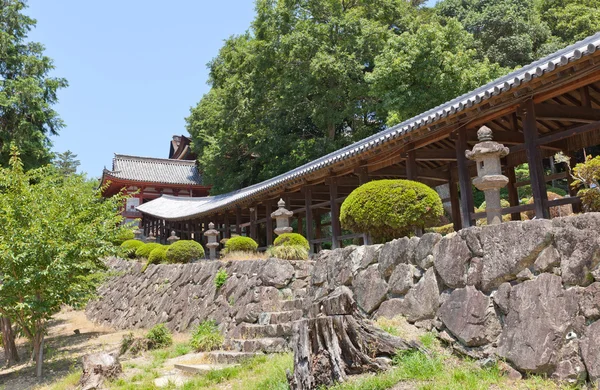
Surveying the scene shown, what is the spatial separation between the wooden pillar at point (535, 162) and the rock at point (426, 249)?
122 inches

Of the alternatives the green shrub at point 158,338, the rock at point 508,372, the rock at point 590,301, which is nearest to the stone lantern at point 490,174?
the rock at point 590,301

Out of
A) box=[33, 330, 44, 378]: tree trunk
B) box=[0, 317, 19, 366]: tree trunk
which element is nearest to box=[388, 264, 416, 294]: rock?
box=[33, 330, 44, 378]: tree trunk

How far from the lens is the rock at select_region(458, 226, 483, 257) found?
621cm

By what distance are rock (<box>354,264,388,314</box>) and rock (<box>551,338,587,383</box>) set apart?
9.26 feet

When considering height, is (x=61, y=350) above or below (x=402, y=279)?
below

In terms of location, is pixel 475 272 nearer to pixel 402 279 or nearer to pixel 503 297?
pixel 503 297

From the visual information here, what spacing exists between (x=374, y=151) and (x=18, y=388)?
9.79 m

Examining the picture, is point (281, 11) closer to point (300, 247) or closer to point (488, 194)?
point (300, 247)

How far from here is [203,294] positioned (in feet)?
45.5

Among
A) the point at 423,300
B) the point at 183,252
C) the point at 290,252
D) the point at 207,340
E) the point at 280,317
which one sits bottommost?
the point at 207,340

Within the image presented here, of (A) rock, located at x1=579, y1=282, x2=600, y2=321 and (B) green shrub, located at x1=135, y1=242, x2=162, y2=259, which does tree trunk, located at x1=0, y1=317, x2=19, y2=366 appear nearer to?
(B) green shrub, located at x1=135, y1=242, x2=162, y2=259

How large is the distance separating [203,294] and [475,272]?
30.5 feet

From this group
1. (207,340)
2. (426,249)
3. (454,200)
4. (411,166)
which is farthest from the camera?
(454,200)

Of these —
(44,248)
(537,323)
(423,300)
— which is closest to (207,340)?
(44,248)
